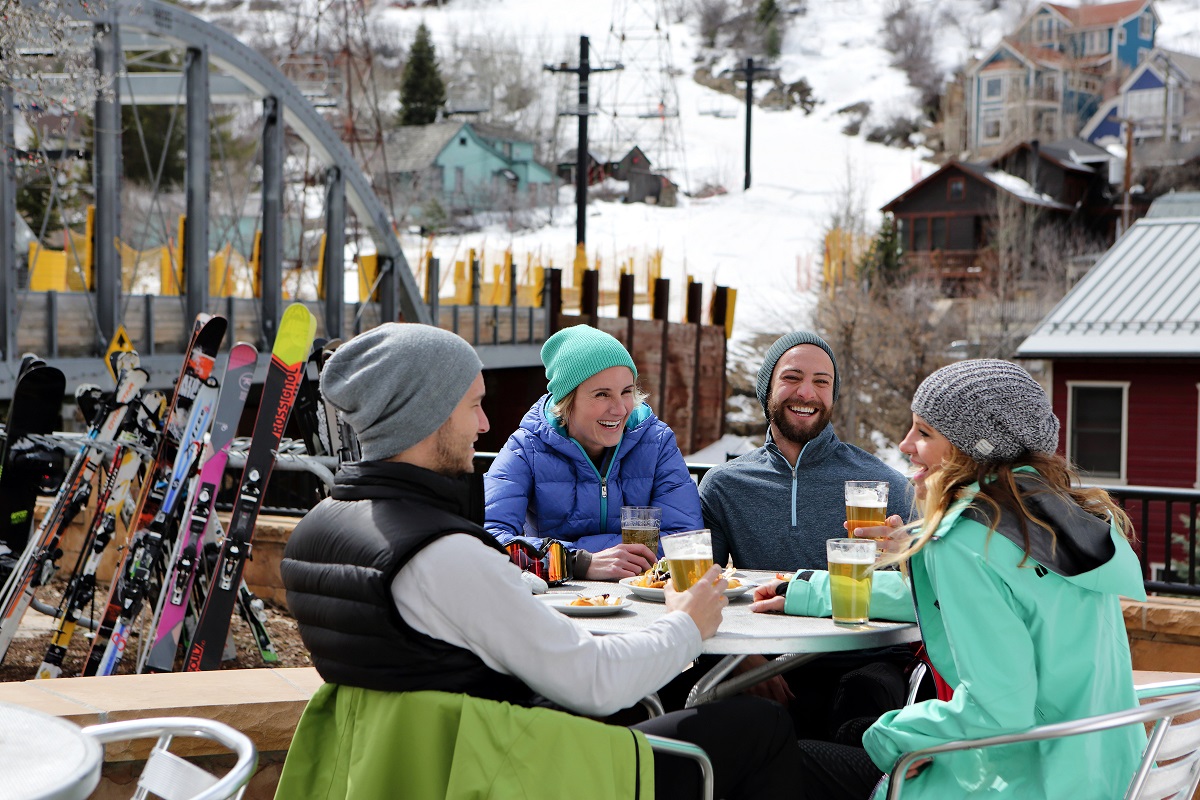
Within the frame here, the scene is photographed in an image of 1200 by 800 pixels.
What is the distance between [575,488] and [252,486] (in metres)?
2.01

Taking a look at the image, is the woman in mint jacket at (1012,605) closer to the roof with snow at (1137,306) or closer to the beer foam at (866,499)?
the beer foam at (866,499)

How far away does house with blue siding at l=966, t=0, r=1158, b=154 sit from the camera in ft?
303

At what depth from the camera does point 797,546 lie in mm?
3891

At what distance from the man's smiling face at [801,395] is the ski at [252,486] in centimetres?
220

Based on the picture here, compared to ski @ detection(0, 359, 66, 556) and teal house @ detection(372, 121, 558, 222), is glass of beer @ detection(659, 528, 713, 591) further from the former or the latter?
teal house @ detection(372, 121, 558, 222)

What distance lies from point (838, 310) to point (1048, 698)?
31.2 meters

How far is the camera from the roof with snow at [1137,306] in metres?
19.6

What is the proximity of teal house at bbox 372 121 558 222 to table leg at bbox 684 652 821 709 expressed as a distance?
7565cm

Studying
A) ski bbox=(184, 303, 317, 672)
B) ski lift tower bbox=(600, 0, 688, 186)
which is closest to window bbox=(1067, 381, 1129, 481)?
ski bbox=(184, 303, 317, 672)

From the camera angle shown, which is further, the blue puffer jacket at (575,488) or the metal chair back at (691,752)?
the blue puffer jacket at (575,488)

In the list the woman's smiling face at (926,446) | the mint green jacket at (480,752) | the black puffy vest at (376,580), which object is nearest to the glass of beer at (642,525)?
the woman's smiling face at (926,446)

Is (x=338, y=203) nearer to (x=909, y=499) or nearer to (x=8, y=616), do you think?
(x=8, y=616)

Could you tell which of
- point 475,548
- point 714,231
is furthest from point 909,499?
point 714,231

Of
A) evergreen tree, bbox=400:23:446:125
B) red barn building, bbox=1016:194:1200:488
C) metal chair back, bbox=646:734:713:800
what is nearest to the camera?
metal chair back, bbox=646:734:713:800
